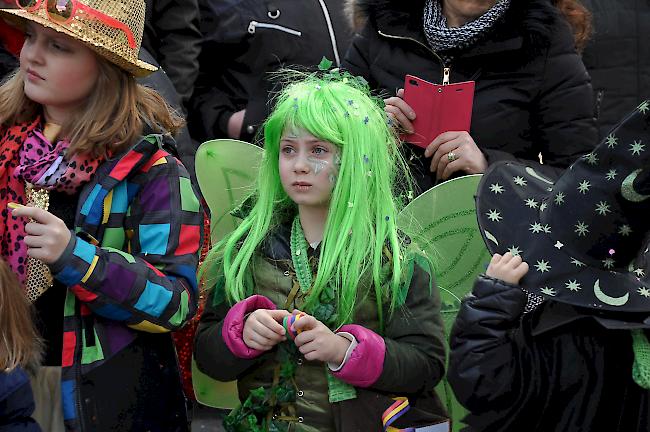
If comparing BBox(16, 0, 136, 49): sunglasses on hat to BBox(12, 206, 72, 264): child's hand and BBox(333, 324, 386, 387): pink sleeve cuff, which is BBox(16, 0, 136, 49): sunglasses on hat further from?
BBox(333, 324, 386, 387): pink sleeve cuff

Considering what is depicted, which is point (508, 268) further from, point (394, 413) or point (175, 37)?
point (175, 37)

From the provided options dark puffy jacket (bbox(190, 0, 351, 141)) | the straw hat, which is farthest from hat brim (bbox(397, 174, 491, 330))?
dark puffy jacket (bbox(190, 0, 351, 141))

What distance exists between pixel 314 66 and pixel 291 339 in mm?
1988

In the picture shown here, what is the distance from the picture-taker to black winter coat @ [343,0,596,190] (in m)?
4.04

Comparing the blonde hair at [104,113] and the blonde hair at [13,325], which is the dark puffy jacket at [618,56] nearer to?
the blonde hair at [104,113]

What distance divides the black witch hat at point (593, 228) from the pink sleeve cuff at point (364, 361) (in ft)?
1.31

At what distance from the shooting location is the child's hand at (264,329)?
10.5ft

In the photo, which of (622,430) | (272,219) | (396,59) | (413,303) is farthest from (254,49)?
(622,430)

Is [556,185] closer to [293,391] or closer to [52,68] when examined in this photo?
[293,391]

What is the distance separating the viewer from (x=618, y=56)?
5.25 metres

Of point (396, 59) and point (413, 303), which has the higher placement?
point (396, 59)

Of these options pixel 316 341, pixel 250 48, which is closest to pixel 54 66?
pixel 316 341

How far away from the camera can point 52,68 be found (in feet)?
11.0

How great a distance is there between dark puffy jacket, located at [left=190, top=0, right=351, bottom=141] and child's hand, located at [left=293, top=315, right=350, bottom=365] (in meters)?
1.90
